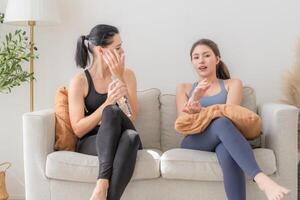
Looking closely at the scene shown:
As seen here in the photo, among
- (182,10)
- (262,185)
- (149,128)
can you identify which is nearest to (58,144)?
(149,128)

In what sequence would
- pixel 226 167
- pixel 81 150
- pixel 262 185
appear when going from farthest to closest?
pixel 81 150 → pixel 226 167 → pixel 262 185

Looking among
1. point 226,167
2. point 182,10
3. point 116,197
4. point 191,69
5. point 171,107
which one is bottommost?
point 116,197

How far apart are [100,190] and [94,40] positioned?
2.98 feet

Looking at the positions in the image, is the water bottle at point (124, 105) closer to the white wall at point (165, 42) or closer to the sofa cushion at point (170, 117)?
the sofa cushion at point (170, 117)

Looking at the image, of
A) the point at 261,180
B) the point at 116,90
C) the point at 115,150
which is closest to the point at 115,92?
the point at 116,90

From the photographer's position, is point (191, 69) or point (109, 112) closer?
point (109, 112)

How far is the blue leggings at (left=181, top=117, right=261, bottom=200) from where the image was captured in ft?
6.57

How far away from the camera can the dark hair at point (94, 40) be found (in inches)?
96.7

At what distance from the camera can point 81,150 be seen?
7.79ft

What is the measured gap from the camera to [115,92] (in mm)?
2328

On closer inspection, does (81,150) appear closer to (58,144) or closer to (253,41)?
(58,144)

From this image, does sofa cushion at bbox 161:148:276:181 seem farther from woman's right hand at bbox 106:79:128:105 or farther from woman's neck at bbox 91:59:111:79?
woman's neck at bbox 91:59:111:79

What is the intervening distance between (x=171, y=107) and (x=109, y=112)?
0.72m

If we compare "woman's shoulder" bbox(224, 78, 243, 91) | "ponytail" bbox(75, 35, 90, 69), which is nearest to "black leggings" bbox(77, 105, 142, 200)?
"ponytail" bbox(75, 35, 90, 69)
